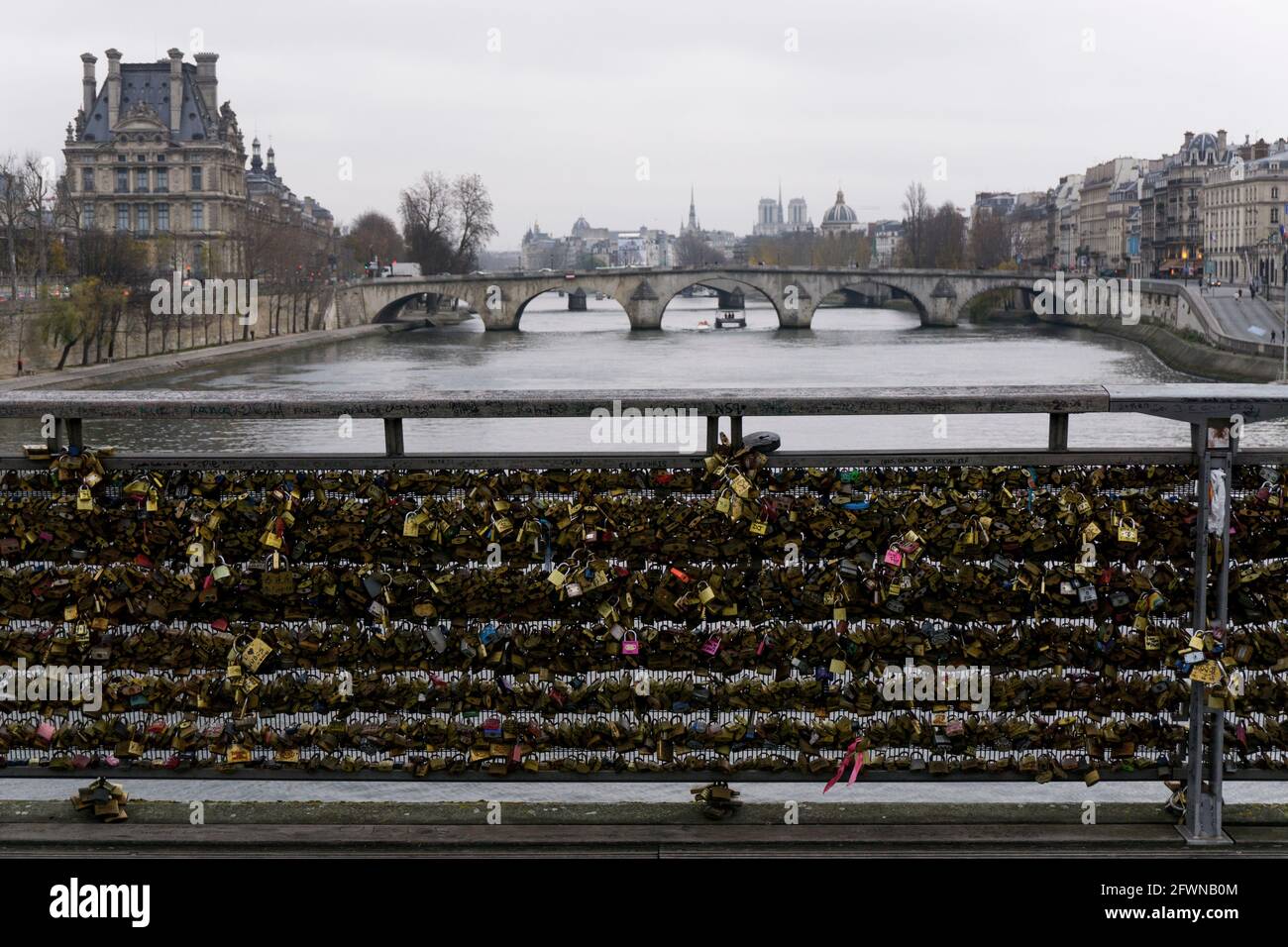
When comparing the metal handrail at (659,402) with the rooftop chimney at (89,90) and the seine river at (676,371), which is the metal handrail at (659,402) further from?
the rooftop chimney at (89,90)

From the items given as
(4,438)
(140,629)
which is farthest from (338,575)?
(4,438)

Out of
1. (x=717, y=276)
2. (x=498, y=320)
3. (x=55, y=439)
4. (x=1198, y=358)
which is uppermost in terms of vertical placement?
(x=717, y=276)

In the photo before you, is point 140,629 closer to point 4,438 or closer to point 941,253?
point 4,438

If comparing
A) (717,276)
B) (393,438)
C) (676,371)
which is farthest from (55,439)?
(717,276)

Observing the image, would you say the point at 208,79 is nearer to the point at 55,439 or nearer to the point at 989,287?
the point at 989,287

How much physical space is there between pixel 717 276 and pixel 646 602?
58.2 m

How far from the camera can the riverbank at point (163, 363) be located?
33719mm

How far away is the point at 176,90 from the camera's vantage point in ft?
210

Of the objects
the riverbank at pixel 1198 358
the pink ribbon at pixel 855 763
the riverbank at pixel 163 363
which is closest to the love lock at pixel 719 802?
the pink ribbon at pixel 855 763
